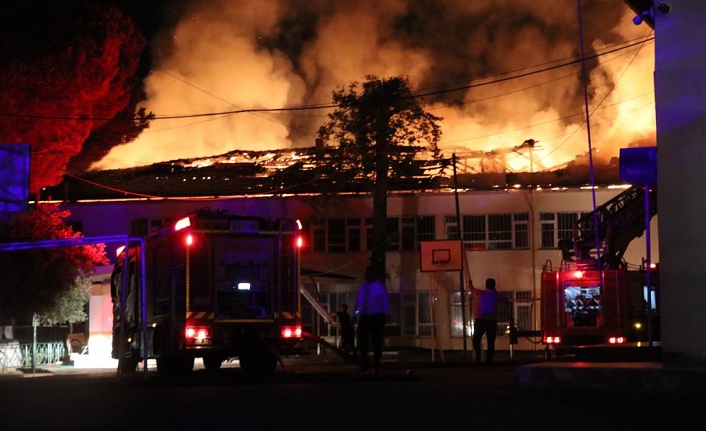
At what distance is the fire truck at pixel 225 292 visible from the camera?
18953 mm

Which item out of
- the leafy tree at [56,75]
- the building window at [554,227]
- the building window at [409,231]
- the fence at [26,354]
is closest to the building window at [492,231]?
the building window at [554,227]

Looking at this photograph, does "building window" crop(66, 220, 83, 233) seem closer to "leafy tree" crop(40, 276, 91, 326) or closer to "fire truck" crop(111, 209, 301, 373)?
"leafy tree" crop(40, 276, 91, 326)

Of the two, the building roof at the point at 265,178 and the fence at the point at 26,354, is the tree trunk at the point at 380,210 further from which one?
the fence at the point at 26,354

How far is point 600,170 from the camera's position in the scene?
40.9m

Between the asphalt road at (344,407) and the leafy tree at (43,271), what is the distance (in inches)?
544

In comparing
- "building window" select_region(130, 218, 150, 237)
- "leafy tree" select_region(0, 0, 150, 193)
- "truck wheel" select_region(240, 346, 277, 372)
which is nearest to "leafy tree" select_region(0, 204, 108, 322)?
"leafy tree" select_region(0, 0, 150, 193)

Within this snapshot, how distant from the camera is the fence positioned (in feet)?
81.2

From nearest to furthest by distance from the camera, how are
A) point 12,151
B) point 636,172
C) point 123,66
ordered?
point 636,172, point 12,151, point 123,66

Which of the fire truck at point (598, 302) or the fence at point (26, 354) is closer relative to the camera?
the fence at point (26, 354)

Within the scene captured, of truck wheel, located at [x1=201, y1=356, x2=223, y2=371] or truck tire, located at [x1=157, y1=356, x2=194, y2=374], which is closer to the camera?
truck wheel, located at [x1=201, y1=356, x2=223, y2=371]

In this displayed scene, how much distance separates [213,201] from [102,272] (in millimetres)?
8514

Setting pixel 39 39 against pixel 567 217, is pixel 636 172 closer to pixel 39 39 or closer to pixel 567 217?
pixel 39 39

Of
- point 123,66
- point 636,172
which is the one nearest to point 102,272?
point 123,66

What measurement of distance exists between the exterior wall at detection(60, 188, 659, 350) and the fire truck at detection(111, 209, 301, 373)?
18337 mm
